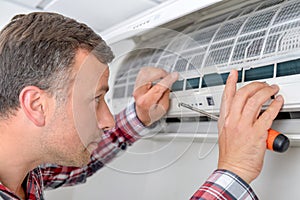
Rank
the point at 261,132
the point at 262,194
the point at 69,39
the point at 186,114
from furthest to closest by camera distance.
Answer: the point at 186,114 < the point at 262,194 < the point at 69,39 < the point at 261,132

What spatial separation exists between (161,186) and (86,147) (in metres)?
0.43

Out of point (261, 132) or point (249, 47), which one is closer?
point (261, 132)

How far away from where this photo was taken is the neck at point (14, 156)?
0.87 meters

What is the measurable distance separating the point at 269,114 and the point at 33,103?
50 cm

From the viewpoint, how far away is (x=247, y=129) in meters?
0.73

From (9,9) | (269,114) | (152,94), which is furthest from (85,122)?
(9,9)

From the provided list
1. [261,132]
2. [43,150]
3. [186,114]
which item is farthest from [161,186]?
[261,132]

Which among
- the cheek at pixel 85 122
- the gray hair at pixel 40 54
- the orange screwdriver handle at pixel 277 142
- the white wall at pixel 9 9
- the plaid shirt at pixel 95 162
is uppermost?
the white wall at pixel 9 9

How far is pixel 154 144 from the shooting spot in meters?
1.24

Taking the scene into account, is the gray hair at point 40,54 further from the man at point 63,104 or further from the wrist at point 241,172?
the wrist at point 241,172

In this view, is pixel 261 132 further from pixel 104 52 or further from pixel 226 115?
pixel 104 52

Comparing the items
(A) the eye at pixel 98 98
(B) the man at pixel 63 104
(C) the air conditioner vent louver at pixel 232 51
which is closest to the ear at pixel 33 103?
(B) the man at pixel 63 104

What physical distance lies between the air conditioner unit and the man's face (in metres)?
0.20

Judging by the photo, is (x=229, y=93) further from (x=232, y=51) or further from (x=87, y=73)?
(x=87, y=73)
